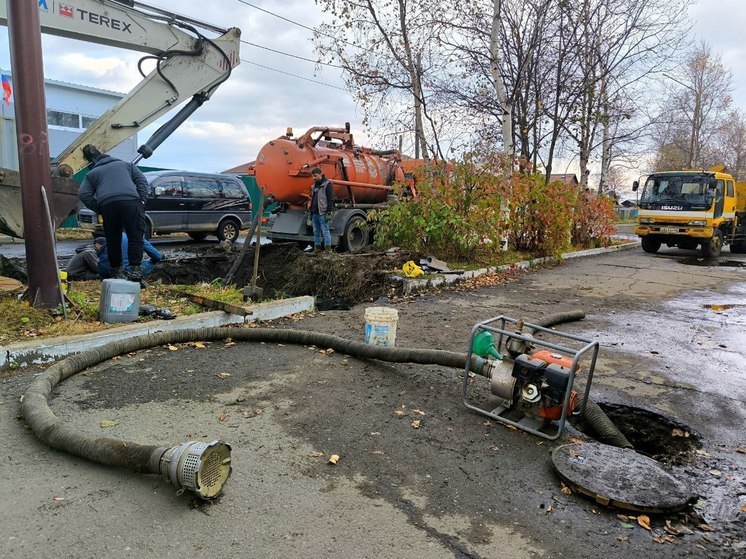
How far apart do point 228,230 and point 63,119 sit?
53.0 feet

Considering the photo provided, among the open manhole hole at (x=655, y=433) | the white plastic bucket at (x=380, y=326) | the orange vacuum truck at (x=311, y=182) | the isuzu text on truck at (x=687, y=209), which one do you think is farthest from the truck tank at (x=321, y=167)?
the isuzu text on truck at (x=687, y=209)

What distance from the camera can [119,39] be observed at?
25.8 ft

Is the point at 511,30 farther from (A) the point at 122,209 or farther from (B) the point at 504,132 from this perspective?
(A) the point at 122,209

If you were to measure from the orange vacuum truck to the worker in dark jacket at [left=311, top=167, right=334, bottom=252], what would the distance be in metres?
0.48

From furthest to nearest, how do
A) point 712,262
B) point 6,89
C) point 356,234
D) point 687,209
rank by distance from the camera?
point 6,89 → point 687,209 → point 712,262 → point 356,234

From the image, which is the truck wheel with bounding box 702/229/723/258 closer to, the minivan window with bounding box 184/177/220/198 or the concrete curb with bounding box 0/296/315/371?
the concrete curb with bounding box 0/296/315/371

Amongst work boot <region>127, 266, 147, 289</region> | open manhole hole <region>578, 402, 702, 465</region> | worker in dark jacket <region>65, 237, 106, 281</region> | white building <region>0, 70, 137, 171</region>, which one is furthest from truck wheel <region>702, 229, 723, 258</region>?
white building <region>0, 70, 137, 171</region>

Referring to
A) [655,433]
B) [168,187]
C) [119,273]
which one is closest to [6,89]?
[168,187]

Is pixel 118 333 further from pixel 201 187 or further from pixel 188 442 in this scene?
pixel 201 187

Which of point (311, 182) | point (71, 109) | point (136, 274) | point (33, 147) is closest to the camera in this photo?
point (33, 147)

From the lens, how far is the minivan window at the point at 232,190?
1577cm

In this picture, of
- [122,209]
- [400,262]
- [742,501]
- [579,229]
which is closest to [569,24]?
[579,229]

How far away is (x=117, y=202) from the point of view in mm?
6723

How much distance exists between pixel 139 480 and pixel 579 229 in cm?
1477
